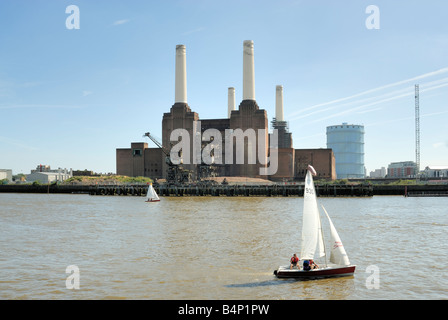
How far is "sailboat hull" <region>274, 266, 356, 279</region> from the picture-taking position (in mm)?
22484

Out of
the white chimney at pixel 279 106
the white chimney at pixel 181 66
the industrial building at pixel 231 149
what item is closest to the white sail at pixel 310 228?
the industrial building at pixel 231 149

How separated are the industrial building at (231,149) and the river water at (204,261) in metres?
112

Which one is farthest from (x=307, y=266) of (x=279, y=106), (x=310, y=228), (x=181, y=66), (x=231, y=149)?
(x=279, y=106)

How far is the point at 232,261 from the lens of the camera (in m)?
27.1

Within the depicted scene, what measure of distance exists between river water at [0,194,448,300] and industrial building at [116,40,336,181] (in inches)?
4393

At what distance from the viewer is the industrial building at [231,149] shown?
515 feet

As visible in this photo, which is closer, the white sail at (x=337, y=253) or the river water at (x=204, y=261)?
the river water at (x=204, y=261)

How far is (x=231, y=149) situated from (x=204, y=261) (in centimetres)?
13863

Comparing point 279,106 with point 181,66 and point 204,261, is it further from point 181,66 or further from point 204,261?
point 204,261

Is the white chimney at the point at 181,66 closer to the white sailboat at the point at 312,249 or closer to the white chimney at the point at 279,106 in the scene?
the white chimney at the point at 279,106

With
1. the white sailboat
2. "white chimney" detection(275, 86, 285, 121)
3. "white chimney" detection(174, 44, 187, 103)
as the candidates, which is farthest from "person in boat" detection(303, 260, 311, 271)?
"white chimney" detection(275, 86, 285, 121)

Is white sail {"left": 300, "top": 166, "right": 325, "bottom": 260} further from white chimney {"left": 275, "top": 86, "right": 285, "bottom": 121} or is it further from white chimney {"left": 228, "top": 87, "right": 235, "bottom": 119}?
white chimney {"left": 228, "top": 87, "right": 235, "bottom": 119}
